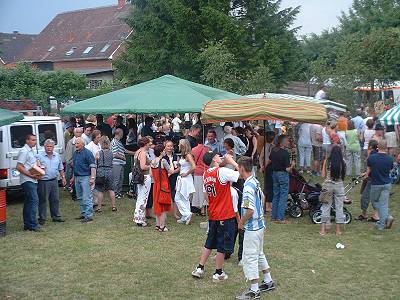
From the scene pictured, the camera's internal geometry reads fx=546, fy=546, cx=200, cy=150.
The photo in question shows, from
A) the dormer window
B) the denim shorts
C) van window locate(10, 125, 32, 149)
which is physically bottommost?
the denim shorts

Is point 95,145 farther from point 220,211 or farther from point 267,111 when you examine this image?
point 220,211

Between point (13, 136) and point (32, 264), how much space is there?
4986mm

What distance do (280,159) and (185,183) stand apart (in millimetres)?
1961

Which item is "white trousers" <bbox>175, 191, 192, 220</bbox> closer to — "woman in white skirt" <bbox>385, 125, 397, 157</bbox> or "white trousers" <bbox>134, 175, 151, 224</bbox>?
"white trousers" <bbox>134, 175, 151, 224</bbox>

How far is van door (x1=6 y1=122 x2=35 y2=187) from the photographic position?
12.3 meters

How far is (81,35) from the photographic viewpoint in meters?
54.7

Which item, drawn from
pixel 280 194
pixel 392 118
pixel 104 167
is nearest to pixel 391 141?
pixel 392 118

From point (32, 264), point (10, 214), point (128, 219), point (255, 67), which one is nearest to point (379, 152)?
point (128, 219)

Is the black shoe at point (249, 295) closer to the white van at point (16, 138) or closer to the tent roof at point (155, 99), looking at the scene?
the white van at point (16, 138)

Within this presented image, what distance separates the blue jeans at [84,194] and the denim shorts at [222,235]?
14.9 feet

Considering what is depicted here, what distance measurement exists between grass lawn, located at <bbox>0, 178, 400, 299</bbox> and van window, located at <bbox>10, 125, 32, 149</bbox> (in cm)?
214

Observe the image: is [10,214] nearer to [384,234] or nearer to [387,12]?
[384,234]

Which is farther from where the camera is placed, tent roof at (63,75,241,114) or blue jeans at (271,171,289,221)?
tent roof at (63,75,241,114)

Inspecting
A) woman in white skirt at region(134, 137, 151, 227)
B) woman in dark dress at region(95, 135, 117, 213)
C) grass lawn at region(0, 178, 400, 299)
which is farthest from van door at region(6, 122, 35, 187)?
woman in white skirt at region(134, 137, 151, 227)
